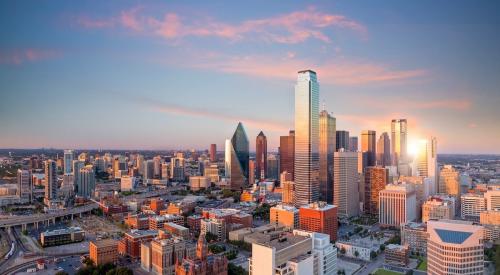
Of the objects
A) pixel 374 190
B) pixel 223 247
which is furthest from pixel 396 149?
pixel 223 247

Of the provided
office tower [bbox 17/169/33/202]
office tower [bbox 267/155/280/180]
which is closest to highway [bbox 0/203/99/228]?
office tower [bbox 17/169/33/202]

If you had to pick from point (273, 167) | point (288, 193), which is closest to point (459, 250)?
point (288, 193)

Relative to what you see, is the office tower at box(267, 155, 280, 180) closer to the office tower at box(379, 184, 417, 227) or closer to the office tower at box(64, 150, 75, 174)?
the office tower at box(64, 150, 75, 174)

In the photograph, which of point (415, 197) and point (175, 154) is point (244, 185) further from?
point (175, 154)

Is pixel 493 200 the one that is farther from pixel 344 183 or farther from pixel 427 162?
pixel 427 162

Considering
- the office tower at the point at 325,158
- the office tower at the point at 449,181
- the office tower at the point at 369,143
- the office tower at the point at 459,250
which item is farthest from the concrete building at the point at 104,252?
the office tower at the point at 369,143

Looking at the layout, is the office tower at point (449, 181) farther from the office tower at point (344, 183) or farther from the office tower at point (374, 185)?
the office tower at point (344, 183)

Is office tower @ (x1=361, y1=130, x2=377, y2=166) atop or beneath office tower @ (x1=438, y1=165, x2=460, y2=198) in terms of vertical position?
atop
